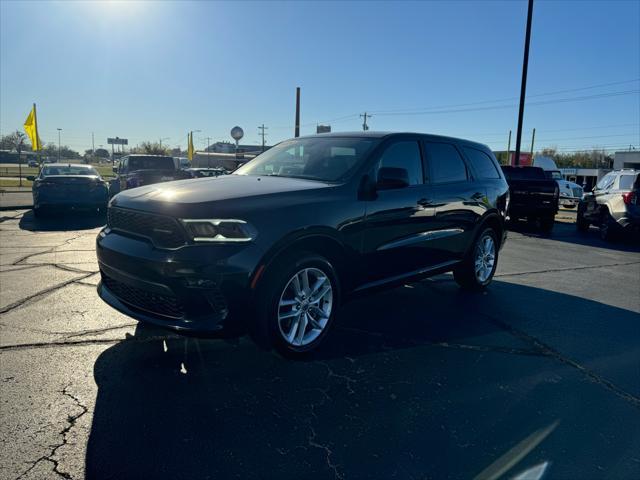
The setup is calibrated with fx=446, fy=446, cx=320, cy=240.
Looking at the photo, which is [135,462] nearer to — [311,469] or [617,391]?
[311,469]

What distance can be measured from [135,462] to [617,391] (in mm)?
3255

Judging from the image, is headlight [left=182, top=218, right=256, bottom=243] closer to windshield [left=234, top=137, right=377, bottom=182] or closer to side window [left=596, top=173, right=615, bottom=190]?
windshield [left=234, top=137, right=377, bottom=182]

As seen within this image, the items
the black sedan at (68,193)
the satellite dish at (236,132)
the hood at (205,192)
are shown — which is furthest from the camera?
the satellite dish at (236,132)

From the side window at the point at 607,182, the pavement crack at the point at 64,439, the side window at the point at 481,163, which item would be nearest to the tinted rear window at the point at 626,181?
the side window at the point at 607,182

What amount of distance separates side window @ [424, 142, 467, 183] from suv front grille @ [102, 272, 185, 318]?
2963 millimetres

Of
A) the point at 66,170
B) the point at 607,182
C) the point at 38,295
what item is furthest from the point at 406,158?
the point at 66,170

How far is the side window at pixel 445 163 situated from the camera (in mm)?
4789

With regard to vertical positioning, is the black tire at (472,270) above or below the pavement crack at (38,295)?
above

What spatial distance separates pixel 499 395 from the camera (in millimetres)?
3111

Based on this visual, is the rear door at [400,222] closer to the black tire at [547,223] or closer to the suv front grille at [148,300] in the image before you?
the suv front grille at [148,300]

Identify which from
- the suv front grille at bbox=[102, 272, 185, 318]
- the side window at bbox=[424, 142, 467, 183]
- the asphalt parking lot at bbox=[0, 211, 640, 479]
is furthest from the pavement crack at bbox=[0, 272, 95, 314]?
the side window at bbox=[424, 142, 467, 183]

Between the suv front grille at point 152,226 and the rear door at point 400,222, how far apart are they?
1.59 m

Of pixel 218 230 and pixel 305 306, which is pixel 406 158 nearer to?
pixel 305 306

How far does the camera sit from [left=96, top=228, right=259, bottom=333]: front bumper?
294 centimetres
